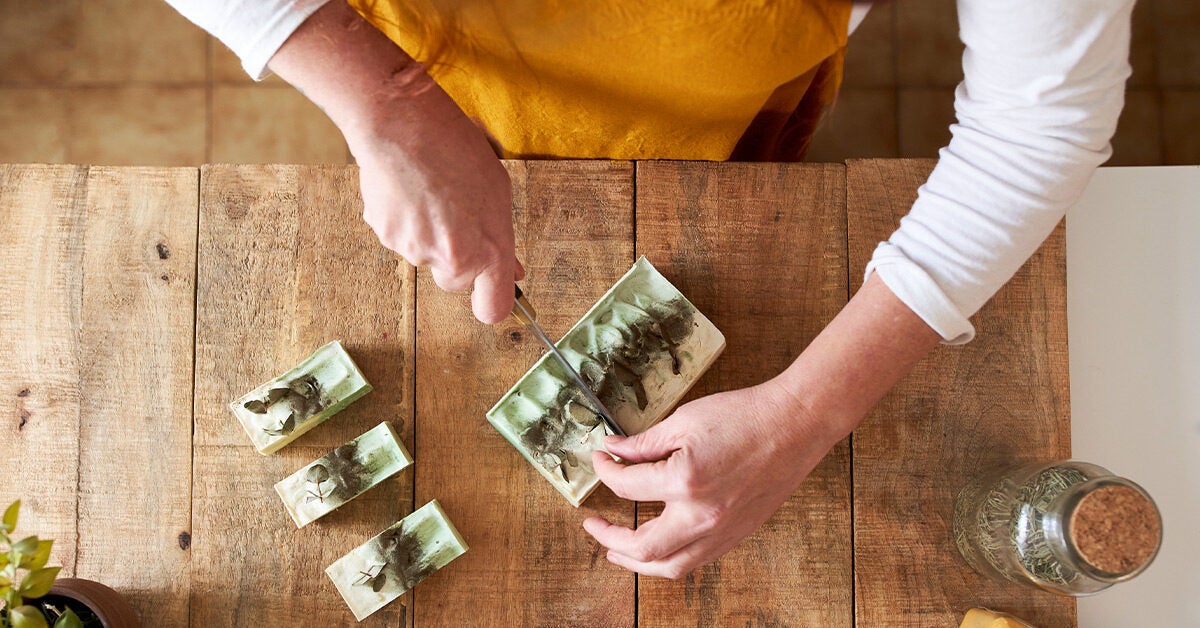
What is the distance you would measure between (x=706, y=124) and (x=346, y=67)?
0.50 metres

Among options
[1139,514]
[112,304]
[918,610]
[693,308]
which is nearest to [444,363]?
[693,308]

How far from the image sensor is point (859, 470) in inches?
40.4

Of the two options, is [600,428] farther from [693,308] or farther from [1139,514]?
[1139,514]

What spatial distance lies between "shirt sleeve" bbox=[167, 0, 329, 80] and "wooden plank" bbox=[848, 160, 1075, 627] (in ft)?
2.34

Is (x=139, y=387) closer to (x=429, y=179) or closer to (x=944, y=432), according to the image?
(x=429, y=179)

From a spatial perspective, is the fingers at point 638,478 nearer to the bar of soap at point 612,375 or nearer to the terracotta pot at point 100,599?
the bar of soap at point 612,375

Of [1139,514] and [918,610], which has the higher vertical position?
[1139,514]

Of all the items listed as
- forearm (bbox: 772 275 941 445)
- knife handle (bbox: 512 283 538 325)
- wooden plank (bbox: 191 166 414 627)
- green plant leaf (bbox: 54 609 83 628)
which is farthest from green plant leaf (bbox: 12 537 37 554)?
forearm (bbox: 772 275 941 445)

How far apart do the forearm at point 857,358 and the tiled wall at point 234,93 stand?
1148mm

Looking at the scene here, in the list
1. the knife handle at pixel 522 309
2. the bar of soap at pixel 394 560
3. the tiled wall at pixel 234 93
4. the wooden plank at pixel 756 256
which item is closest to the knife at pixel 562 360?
the knife handle at pixel 522 309

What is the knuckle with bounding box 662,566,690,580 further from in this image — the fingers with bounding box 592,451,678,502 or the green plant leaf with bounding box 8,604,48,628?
the green plant leaf with bounding box 8,604,48,628

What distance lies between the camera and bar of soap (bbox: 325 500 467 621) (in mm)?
979

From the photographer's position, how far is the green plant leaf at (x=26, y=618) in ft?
2.43

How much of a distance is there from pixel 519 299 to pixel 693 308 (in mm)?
224
